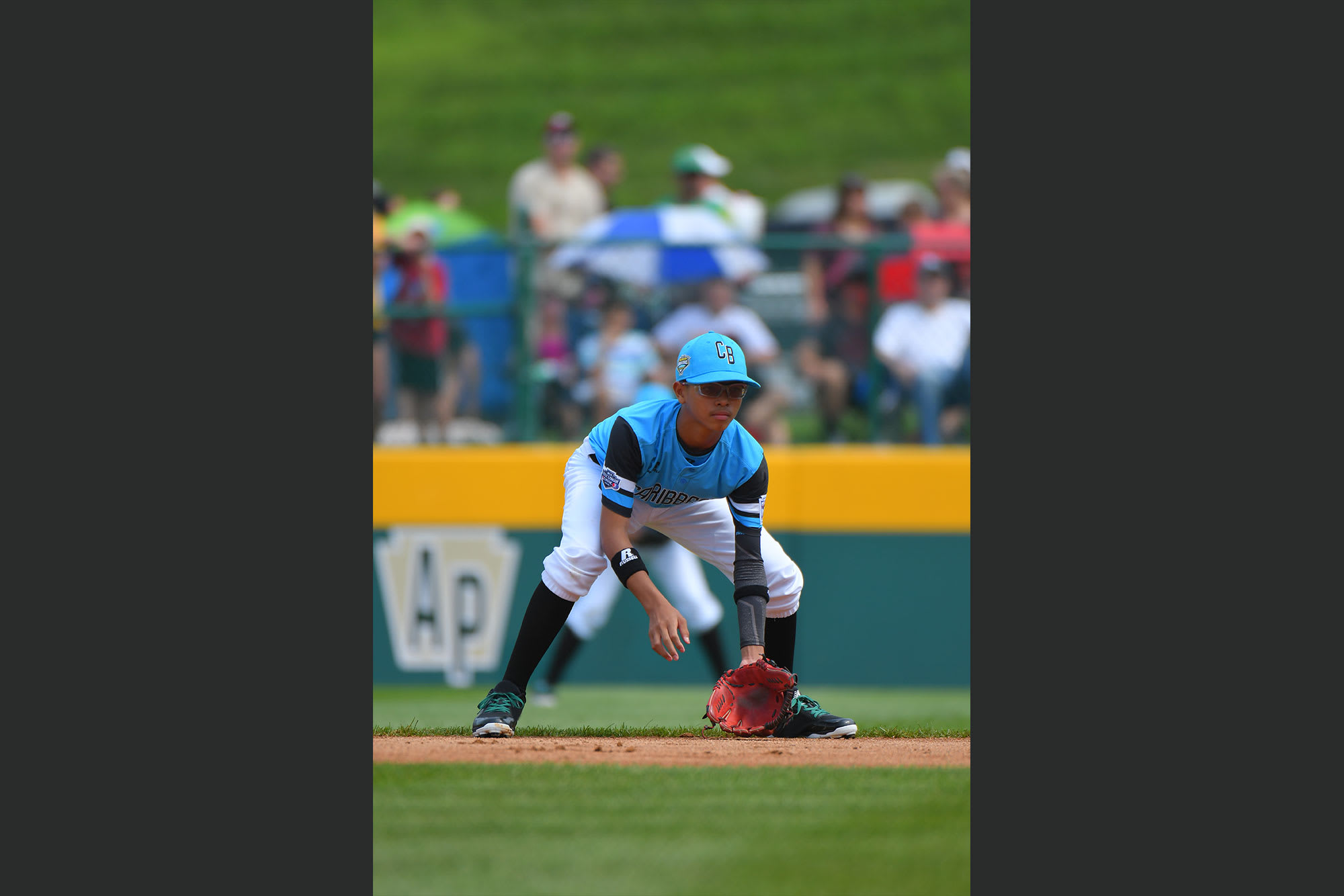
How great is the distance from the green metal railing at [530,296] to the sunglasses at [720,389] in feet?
19.7

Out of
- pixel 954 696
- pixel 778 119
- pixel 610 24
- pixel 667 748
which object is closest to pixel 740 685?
pixel 667 748

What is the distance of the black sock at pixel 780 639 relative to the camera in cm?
691

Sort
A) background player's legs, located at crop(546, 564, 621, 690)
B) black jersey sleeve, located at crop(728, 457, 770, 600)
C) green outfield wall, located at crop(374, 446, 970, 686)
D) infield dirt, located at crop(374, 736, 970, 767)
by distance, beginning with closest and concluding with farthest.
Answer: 1. infield dirt, located at crop(374, 736, 970, 767)
2. black jersey sleeve, located at crop(728, 457, 770, 600)
3. background player's legs, located at crop(546, 564, 621, 690)
4. green outfield wall, located at crop(374, 446, 970, 686)

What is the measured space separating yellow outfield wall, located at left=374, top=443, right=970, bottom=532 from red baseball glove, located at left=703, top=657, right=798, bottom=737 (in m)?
5.15

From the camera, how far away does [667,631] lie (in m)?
5.88

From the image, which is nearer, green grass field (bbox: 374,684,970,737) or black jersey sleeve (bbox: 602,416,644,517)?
black jersey sleeve (bbox: 602,416,644,517)

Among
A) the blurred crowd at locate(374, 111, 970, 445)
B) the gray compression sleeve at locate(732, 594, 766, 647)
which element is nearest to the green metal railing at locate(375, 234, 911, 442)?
the blurred crowd at locate(374, 111, 970, 445)

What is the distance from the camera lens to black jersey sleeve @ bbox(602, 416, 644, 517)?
6.28m

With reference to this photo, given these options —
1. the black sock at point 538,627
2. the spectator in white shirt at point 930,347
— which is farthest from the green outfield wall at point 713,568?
the black sock at point 538,627

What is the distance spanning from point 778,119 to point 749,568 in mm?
21861

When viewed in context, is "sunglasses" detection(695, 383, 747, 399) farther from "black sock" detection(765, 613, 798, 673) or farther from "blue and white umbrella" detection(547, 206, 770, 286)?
"blue and white umbrella" detection(547, 206, 770, 286)

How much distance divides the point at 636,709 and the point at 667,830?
4.76 meters

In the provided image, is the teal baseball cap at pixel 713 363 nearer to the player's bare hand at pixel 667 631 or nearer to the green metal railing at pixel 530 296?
the player's bare hand at pixel 667 631

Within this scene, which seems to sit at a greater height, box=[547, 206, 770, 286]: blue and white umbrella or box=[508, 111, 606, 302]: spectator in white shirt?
box=[508, 111, 606, 302]: spectator in white shirt
